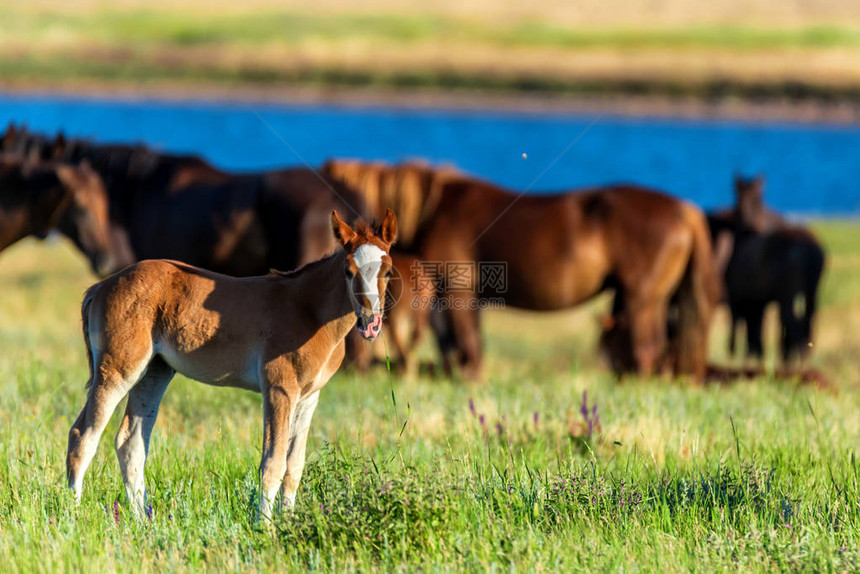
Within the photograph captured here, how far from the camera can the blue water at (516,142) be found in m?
38.4

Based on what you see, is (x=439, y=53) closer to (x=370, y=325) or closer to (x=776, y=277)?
(x=776, y=277)

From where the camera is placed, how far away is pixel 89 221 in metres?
8.12

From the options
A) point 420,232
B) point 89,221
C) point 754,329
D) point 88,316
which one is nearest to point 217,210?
point 89,221

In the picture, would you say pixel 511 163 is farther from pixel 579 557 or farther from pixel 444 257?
pixel 579 557

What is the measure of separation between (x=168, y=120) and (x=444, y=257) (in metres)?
38.7

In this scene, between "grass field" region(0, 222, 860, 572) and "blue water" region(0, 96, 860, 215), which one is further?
"blue water" region(0, 96, 860, 215)

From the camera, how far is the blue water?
38.4 meters

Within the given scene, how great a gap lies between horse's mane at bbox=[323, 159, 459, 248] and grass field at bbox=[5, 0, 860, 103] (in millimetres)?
45304

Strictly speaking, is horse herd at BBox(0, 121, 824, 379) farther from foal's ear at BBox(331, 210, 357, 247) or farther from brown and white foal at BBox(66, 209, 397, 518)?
foal's ear at BBox(331, 210, 357, 247)

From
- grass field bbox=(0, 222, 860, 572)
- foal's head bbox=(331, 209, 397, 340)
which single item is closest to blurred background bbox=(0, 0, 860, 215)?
grass field bbox=(0, 222, 860, 572)

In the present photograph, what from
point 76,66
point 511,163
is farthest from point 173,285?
point 76,66

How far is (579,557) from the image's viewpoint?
12.3 feet

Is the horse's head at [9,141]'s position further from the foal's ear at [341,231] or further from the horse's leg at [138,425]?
the foal's ear at [341,231]

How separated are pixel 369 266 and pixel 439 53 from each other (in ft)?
183
